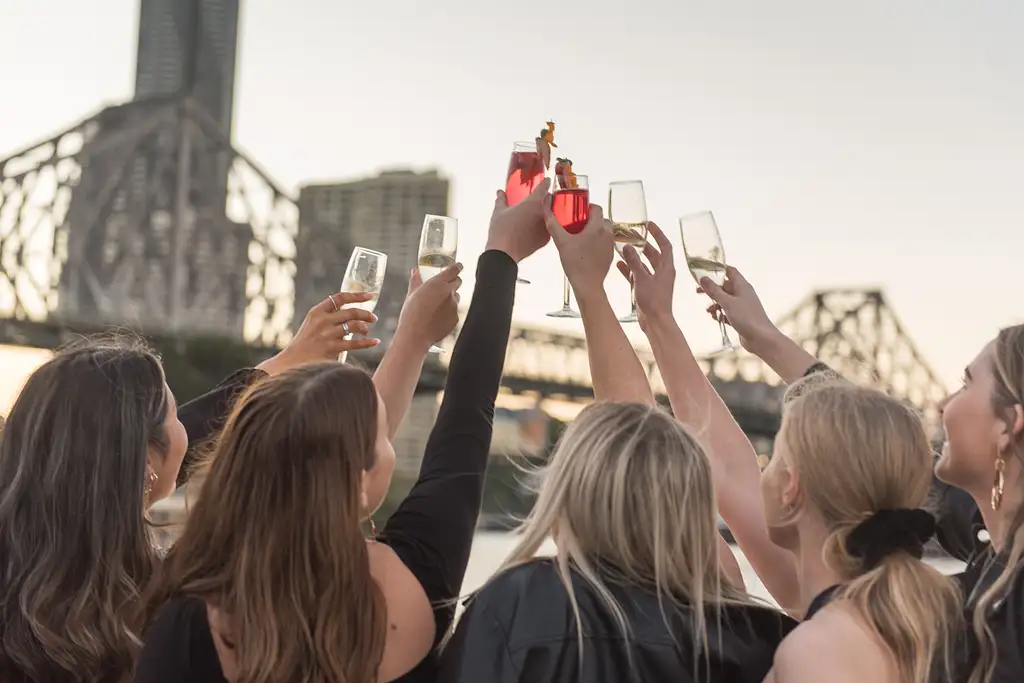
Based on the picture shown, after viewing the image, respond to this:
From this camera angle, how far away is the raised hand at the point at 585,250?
7.77 ft

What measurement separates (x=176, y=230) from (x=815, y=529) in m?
50.0

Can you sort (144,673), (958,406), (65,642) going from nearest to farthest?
(144,673)
(65,642)
(958,406)

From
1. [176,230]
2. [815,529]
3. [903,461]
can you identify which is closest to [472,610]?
[815,529]

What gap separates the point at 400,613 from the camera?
186 cm

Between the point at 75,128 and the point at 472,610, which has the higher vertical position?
the point at 75,128

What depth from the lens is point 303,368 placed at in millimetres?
1904

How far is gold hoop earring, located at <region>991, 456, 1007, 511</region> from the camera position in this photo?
221cm

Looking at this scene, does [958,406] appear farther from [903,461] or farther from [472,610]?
[472,610]

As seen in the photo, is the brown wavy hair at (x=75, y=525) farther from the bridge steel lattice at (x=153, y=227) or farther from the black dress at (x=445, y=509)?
the bridge steel lattice at (x=153, y=227)

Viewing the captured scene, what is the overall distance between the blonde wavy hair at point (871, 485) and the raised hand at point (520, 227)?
1.87 feet

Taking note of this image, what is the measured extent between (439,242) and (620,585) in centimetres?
94

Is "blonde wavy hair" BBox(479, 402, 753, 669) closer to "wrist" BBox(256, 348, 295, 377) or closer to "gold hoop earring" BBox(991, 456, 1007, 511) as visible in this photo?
"gold hoop earring" BBox(991, 456, 1007, 511)

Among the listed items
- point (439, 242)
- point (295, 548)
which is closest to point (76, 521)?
point (295, 548)

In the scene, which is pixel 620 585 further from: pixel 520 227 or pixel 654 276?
pixel 654 276
